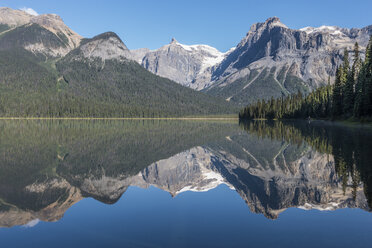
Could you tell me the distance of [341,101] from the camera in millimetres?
97750

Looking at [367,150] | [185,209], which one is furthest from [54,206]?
[367,150]

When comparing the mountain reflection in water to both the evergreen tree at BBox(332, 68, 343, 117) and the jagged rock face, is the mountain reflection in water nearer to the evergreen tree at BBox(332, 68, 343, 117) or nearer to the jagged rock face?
the jagged rock face

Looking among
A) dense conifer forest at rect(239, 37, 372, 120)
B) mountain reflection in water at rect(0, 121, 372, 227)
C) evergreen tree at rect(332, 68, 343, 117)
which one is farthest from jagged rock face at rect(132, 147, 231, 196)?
evergreen tree at rect(332, 68, 343, 117)

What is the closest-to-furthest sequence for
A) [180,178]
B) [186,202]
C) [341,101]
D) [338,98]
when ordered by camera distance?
1. [186,202]
2. [180,178]
3. [341,101]
4. [338,98]

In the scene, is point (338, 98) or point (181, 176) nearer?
point (181, 176)

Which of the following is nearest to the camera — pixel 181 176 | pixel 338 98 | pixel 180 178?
pixel 180 178

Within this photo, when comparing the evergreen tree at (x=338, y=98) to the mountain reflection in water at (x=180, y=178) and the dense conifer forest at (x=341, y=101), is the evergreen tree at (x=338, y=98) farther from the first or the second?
the mountain reflection in water at (x=180, y=178)

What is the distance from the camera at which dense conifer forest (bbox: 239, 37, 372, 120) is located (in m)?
74.4

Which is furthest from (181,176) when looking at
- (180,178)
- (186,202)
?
(186,202)

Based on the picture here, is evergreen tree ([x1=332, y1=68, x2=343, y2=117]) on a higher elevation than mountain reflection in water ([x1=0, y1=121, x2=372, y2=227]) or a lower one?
higher

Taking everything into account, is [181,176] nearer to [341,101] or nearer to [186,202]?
[186,202]

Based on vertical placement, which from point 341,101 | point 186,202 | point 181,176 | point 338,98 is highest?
point 338,98

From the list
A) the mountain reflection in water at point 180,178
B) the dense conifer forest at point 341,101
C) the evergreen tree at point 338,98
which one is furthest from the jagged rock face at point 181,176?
the evergreen tree at point 338,98

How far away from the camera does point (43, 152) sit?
107 feet
